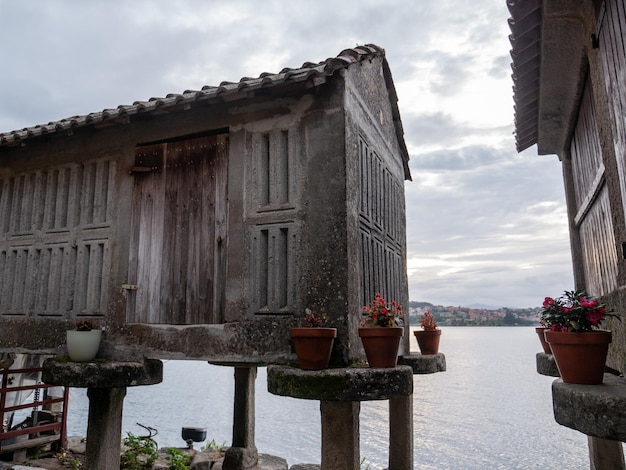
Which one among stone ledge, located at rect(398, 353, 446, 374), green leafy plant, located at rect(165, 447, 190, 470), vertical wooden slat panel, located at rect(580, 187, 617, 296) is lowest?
green leafy plant, located at rect(165, 447, 190, 470)

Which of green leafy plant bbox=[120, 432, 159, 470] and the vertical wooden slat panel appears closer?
the vertical wooden slat panel

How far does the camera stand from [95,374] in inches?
224

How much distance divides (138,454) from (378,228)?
25.7 feet

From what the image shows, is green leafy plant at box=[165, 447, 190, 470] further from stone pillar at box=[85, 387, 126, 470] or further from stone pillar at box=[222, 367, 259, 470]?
stone pillar at box=[85, 387, 126, 470]

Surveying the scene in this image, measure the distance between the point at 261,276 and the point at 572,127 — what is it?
14.8 feet

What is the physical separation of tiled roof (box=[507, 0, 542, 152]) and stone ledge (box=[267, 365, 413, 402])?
10.9 feet

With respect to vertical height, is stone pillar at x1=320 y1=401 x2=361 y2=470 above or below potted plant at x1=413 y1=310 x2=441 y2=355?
below

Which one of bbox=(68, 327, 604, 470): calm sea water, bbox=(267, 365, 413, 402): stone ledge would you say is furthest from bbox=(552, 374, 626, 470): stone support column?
Result: bbox=(68, 327, 604, 470): calm sea water

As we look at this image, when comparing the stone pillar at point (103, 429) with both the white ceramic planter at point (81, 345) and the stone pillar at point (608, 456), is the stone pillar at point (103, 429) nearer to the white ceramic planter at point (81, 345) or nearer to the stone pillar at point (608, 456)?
the white ceramic planter at point (81, 345)

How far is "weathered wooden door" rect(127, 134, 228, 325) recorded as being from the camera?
5.94 meters

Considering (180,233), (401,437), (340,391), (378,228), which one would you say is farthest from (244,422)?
(340,391)

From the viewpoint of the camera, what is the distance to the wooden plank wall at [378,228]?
20.0 feet

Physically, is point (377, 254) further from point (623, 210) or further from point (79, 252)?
A: point (79, 252)

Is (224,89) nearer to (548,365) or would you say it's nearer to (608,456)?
(548,365)
